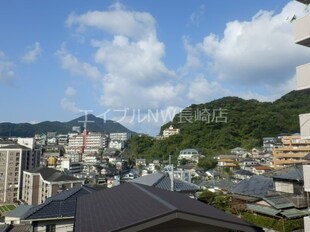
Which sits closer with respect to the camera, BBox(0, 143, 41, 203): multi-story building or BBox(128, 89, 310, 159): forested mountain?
BBox(0, 143, 41, 203): multi-story building

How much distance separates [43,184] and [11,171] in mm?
12005

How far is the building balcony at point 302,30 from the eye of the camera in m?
9.43

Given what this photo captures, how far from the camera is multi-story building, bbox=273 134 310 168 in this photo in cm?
4959

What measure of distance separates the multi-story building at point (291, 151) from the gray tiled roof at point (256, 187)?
30914 millimetres

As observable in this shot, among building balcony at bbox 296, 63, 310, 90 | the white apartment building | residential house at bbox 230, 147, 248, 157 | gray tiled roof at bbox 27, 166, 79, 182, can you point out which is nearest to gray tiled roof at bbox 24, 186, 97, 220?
building balcony at bbox 296, 63, 310, 90

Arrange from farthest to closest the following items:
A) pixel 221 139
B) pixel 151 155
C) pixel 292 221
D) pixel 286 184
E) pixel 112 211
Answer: pixel 151 155 → pixel 221 139 → pixel 286 184 → pixel 292 221 → pixel 112 211

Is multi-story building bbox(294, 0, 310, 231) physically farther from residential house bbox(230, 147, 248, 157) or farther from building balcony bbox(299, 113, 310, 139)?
residential house bbox(230, 147, 248, 157)

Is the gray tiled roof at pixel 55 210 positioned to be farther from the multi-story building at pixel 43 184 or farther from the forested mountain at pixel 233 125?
the forested mountain at pixel 233 125

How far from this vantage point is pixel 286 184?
19.6 m

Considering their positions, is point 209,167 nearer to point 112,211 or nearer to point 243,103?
point 243,103

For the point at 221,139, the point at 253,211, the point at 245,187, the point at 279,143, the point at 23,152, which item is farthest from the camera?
the point at 221,139

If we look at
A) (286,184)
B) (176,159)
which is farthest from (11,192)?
(286,184)

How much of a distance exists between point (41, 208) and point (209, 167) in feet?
168

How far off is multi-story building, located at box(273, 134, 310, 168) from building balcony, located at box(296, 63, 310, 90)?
44.1 meters
